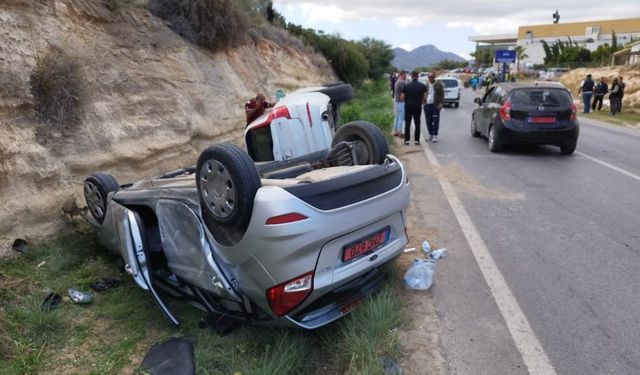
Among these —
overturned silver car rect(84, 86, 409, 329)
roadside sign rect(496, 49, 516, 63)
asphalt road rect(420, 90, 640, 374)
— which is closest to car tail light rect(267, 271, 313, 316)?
overturned silver car rect(84, 86, 409, 329)

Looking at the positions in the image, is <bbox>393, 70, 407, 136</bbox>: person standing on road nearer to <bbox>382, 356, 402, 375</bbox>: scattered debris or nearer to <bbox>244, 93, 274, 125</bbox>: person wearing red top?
<bbox>244, 93, 274, 125</bbox>: person wearing red top

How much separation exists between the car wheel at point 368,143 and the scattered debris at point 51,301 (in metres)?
2.79

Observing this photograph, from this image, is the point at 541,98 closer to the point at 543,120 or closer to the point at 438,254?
the point at 543,120

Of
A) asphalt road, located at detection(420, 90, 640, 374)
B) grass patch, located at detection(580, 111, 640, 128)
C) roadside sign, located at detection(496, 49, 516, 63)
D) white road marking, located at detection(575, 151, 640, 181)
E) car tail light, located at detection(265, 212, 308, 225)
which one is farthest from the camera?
roadside sign, located at detection(496, 49, 516, 63)

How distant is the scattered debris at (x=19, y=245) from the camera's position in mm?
5110

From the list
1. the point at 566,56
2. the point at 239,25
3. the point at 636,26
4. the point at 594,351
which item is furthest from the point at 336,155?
the point at 636,26

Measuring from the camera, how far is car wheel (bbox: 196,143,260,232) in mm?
3010

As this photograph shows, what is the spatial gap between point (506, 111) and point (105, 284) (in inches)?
342

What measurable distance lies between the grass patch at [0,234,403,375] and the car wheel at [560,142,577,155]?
7.98 metres

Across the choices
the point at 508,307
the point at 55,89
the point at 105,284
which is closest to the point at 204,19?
the point at 55,89

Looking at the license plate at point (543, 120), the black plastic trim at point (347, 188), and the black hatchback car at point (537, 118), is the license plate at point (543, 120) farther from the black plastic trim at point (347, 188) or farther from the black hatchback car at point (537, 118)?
the black plastic trim at point (347, 188)

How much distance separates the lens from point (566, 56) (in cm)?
6372

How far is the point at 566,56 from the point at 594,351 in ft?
228

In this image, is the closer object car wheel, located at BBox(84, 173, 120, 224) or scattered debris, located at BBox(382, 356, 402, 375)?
scattered debris, located at BBox(382, 356, 402, 375)
